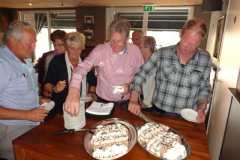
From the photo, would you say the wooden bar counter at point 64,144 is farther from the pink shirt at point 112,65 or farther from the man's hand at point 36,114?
the pink shirt at point 112,65

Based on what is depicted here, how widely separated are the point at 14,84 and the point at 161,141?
46.4 inches

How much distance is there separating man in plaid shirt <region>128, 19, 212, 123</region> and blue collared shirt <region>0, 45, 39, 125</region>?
921mm

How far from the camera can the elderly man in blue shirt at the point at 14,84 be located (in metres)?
1.20

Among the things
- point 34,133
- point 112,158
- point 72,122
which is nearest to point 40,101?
point 34,133

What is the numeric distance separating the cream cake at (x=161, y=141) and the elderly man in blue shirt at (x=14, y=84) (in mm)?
752

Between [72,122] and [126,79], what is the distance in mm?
934

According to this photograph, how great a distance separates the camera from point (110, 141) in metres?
0.96

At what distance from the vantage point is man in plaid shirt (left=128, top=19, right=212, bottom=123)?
5.06ft

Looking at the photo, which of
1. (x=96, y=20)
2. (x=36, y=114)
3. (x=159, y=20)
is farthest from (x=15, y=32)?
(x=159, y=20)

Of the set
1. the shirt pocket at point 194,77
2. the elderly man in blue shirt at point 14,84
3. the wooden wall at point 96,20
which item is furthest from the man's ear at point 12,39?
the wooden wall at point 96,20

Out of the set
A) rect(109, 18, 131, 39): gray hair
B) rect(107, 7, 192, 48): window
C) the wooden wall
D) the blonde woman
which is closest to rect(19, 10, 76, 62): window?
the wooden wall

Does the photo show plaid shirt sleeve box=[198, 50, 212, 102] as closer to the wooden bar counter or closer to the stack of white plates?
the wooden bar counter

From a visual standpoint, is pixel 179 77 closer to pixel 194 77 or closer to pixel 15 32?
pixel 194 77

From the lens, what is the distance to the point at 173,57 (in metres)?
1.61
